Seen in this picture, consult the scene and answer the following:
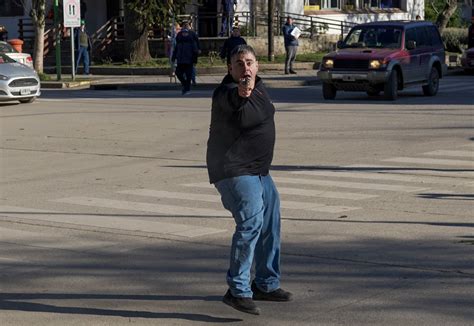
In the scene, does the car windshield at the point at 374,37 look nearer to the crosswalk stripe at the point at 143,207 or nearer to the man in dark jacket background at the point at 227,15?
the crosswalk stripe at the point at 143,207

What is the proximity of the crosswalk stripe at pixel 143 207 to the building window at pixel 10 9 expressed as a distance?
126ft

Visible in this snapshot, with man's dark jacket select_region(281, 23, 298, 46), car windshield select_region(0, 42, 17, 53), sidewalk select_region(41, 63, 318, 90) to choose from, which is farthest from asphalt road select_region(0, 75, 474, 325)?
man's dark jacket select_region(281, 23, 298, 46)

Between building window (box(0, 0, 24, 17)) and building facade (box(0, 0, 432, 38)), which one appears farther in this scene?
building window (box(0, 0, 24, 17))

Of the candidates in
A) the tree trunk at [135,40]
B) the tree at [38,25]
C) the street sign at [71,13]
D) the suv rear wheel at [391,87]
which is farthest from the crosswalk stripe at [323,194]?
the tree trunk at [135,40]

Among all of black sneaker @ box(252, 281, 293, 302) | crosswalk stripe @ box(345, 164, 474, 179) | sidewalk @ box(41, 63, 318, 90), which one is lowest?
sidewalk @ box(41, 63, 318, 90)

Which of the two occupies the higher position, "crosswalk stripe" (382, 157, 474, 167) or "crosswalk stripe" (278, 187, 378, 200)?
"crosswalk stripe" (278, 187, 378, 200)

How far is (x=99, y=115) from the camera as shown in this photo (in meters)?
24.1

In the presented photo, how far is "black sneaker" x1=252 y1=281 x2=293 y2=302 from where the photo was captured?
26.0ft

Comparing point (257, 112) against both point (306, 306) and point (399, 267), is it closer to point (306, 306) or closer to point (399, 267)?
point (306, 306)

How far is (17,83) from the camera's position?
27266 millimetres

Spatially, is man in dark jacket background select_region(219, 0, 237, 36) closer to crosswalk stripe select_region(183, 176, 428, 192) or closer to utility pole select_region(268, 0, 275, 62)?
utility pole select_region(268, 0, 275, 62)

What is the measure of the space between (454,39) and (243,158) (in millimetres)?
46893

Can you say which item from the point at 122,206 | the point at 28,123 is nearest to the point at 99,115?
the point at 28,123

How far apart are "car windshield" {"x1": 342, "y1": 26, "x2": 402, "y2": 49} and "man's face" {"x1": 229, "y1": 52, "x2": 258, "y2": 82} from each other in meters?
20.5
